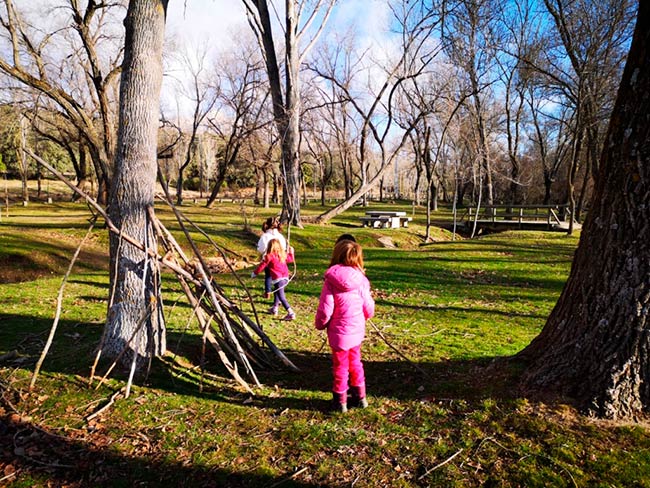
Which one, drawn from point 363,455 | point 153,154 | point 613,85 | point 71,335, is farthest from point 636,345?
point 613,85

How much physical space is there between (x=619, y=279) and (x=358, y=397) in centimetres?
241

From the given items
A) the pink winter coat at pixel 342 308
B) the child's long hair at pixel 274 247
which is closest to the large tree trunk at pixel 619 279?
the pink winter coat at pixel 342 308

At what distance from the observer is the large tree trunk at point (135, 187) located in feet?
16.1

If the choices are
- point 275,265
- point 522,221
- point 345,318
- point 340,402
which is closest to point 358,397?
point 340,402

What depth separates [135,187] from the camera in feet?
16.2

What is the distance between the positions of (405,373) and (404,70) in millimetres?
22455

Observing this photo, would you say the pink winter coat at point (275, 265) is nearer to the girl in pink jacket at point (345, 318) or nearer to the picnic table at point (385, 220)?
the girl in pink jacket at point (345, 318)

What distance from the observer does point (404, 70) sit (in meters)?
24.2

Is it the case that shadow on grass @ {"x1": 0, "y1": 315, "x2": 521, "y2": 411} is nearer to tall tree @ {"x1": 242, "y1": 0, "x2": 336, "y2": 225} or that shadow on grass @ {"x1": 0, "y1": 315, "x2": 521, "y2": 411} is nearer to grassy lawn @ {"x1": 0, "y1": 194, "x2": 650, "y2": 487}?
grassy lawn @ {"x1": 0, "y1": 194, "x2": 650, "y2": 487}

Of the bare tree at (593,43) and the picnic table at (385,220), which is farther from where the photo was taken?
the picnic table at (385,220)

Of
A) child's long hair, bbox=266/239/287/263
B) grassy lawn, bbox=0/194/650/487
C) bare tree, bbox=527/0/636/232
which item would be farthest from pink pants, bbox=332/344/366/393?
bare tree, bbox=527/0/636/232

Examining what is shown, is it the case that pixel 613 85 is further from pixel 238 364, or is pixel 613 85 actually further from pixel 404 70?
pixel 238 364

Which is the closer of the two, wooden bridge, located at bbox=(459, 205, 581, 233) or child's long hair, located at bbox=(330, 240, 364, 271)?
child's long hair, located at bbox=(330, 240, 364, 271)

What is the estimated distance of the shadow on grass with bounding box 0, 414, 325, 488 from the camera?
3287 mm
